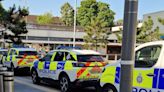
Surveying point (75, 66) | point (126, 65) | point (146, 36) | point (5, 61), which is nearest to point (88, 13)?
point (146, 36)

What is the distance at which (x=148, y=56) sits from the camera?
7.23 metres

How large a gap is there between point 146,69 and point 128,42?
13.1ft

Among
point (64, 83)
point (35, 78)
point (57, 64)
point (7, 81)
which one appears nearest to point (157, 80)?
point (7, 81)

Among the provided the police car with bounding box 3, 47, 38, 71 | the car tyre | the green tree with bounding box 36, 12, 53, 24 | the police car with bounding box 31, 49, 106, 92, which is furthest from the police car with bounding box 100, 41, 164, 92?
the green tree with bounding box 36, 12, 53, 24

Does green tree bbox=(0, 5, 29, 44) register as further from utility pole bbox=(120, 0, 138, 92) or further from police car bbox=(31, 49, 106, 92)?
utility pole bbox=(120, 0, 138, 92)

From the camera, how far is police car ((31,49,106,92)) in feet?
37.5

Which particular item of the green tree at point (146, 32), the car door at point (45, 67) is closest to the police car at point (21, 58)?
the car door at point (45, 67)

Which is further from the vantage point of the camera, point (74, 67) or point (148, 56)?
point (74, 67)

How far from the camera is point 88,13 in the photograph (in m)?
88.1

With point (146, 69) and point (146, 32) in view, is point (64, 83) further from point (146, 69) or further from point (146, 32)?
point (146, 32)

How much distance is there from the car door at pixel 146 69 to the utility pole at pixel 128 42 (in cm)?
362

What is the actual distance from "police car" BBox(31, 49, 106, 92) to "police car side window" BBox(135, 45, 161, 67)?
13.4 feet

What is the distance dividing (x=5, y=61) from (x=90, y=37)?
2836 cm

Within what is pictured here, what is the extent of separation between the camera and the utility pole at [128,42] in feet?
10.4
